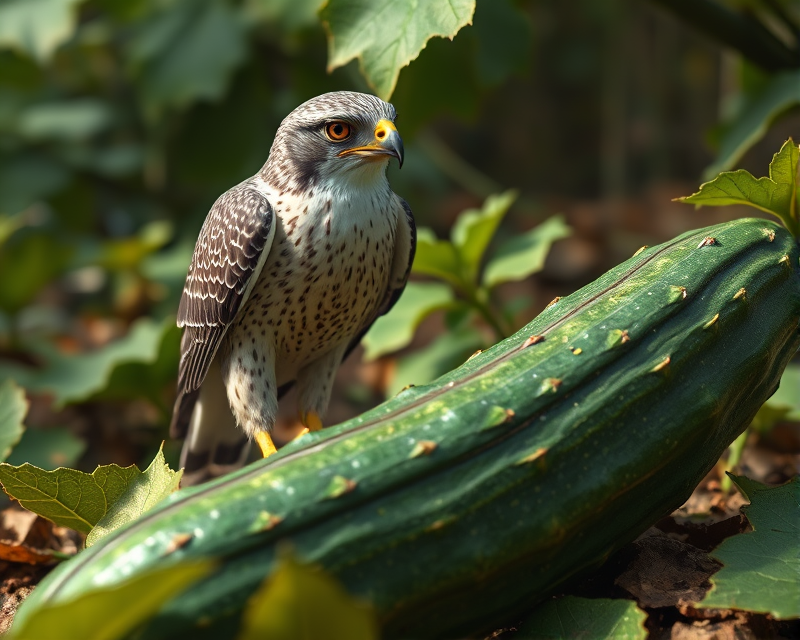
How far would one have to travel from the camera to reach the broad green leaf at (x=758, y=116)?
349 cm

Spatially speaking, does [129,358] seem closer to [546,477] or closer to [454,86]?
[454,86]

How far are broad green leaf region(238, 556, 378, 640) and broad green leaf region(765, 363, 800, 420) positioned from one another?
2.15 metres

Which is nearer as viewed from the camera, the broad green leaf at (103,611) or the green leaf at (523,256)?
the broad green leaf at (103,611)

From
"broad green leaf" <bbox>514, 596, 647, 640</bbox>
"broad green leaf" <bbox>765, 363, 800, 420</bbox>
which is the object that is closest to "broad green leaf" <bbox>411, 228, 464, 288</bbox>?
"broad green leaf" <bbox>765, 363, 800, 420</bbox>

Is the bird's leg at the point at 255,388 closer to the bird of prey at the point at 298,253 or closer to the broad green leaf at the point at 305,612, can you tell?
the bird of prey at the point at 298,253

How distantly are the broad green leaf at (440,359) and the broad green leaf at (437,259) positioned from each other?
35 cm

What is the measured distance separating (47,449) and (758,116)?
3.17m

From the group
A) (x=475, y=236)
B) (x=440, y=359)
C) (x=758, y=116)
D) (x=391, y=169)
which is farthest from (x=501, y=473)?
(x=391, y=169)

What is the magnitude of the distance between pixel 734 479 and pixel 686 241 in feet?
2.17

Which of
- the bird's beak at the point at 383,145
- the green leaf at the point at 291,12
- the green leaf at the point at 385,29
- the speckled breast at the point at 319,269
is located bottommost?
the speckled breast at the point at 319,269

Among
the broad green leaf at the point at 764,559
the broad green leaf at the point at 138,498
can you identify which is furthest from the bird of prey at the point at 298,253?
the broad green leaf at the point at 764,559

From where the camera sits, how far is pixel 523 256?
3623mm

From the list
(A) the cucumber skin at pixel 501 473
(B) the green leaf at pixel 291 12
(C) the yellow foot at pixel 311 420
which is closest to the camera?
(A) the cucumber skin at pixel 501 473

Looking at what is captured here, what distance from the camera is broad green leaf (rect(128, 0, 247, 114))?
513 centimetres
